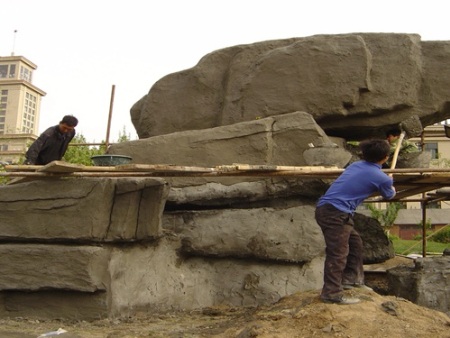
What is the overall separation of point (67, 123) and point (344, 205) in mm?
3006

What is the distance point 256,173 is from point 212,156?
3.76 ft

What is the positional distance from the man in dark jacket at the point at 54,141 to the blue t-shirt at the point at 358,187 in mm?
2873

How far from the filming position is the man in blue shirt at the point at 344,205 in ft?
12.1

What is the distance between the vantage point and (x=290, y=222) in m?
4.85

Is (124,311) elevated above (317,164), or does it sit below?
below

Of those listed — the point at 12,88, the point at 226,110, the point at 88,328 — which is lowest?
the point at 88,328

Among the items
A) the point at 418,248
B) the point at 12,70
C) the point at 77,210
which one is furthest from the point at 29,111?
the point at 77,210

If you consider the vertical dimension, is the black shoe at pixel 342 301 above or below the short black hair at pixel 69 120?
below

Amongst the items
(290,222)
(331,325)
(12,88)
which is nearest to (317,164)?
(290,222)

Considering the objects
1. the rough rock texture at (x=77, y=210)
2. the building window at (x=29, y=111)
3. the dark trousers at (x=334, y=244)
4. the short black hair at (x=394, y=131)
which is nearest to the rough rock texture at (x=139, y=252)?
the rough rock texture at (x=77, y=210)

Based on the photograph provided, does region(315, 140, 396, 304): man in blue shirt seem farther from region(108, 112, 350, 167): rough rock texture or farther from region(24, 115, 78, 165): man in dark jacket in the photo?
region(24, 115, 78, 165): man in dark jacket

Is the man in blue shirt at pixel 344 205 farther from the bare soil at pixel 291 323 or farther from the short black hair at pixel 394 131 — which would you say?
the short black hair at pixel 394 131

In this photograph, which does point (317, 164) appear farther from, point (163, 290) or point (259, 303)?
point (163, 290)

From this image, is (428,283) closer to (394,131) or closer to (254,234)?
(394,131)
